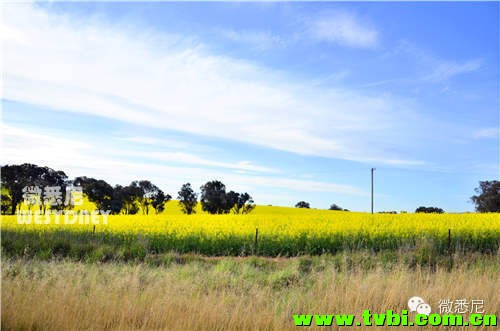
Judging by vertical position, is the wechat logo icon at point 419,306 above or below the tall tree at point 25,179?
below

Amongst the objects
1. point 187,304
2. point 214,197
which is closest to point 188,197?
point 214,197

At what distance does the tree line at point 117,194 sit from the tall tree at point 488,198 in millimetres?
37920

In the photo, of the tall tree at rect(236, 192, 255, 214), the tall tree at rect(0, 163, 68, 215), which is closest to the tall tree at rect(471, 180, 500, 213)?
the tall tree at rect(236, 192, 255, 214)

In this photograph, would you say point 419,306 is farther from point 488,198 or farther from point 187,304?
point 488,198

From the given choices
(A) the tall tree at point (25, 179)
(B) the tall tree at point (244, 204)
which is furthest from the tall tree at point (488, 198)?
(A) the tall tree at point (25, 179)

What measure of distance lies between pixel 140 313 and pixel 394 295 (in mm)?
4315

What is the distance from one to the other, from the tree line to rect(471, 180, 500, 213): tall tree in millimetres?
37920

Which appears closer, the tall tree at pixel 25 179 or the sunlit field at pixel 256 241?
the sunlit field at pixel 256 241

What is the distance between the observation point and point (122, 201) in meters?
81.5

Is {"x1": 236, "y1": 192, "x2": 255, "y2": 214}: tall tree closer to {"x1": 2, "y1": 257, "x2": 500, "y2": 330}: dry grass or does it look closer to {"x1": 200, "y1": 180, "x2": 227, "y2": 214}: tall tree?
{"x1": 200, "y1": 180, "x2": 227, "y2": 214}: tall tree

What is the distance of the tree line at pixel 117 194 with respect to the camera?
2970 inches

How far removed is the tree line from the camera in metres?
75.4

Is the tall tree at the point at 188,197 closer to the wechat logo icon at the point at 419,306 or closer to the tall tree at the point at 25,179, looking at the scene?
the tall tree at the point at 25,179

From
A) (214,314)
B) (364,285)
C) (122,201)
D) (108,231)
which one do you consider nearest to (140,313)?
(214,314)
